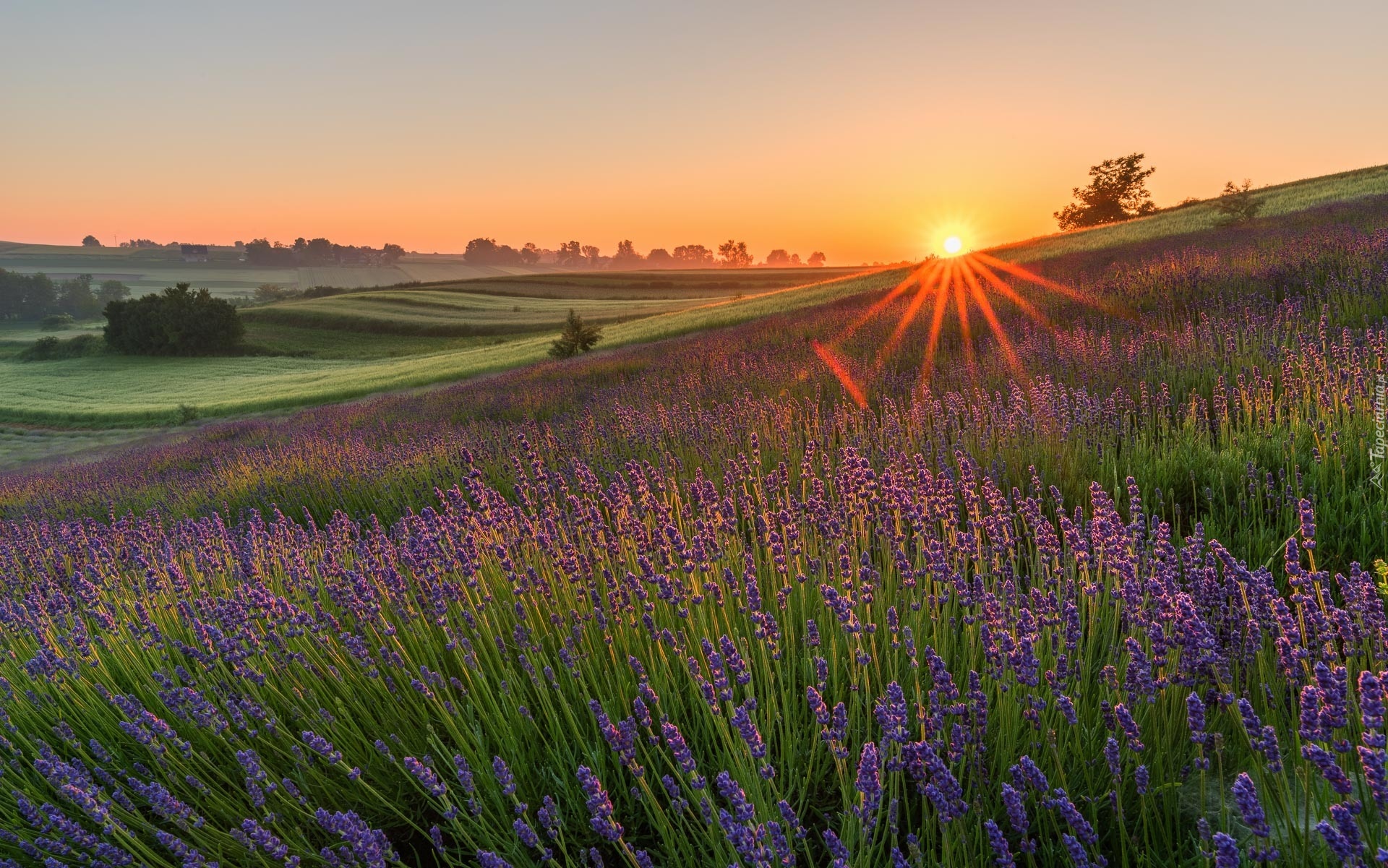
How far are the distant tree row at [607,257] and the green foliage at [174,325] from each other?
360ft

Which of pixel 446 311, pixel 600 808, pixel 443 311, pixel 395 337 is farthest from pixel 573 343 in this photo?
pixel 446 311

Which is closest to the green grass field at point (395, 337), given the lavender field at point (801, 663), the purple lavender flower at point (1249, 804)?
the lavender field at point (801, 663)

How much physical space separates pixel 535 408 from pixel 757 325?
21.9ft

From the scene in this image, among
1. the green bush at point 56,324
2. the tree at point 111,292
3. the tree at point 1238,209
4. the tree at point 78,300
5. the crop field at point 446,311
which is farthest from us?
the tree at point 111,292

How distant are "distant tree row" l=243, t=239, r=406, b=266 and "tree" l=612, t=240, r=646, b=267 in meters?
47.4

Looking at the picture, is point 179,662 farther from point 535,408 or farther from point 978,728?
point 535,408

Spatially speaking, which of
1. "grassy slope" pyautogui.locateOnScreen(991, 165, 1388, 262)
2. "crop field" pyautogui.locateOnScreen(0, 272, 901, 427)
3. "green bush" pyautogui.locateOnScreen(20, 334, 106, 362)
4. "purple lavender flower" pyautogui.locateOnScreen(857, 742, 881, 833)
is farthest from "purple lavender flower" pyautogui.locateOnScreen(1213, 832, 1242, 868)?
"green bush" pyautogui.locateOnScreen(20, 334, 106, 362)

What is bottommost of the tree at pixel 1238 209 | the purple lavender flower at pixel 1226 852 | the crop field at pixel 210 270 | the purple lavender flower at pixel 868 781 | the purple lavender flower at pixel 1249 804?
the purple lavender flower at pixel 868 781

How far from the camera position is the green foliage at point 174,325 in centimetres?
4166

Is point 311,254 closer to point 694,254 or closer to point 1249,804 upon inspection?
point 694,254

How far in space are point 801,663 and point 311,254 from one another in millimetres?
155180

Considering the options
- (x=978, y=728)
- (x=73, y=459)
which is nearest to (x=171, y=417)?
(x=73, y=459)

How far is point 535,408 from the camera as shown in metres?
9.98

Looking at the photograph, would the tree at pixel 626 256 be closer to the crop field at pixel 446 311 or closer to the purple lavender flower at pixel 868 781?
the crop field at pixel 446 311
